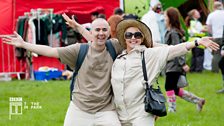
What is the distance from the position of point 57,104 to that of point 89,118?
678 centimetres

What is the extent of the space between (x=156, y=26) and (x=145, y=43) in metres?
12.2

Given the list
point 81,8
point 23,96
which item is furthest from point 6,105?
point 81,8

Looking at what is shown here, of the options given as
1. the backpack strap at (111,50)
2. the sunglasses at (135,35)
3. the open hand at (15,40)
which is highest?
the sunglasses at (135,35)

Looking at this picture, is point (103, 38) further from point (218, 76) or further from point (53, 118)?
point (218, 76)

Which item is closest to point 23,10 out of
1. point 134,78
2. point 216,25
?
point 216,25

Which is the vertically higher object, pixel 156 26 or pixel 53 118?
pixel 156 26

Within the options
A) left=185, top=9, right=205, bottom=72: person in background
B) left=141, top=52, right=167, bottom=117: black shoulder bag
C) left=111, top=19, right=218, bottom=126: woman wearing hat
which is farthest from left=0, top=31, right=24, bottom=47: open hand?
left=185, top=9, right=205, bottom=72: person in background

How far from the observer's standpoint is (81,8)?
22.3 metres

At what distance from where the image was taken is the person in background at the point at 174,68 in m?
13.1

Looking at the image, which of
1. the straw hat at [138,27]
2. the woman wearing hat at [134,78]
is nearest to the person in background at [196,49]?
the straw hat at [138,27]

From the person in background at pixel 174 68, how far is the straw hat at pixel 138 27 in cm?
499

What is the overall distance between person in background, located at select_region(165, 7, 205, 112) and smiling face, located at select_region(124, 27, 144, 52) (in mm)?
5127

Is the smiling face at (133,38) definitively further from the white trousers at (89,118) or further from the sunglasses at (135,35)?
the white trousers at (89,118)

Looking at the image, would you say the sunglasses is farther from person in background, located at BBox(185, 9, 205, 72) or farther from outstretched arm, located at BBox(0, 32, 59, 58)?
person in background, located at BBox(185, 9, 205, 72)
